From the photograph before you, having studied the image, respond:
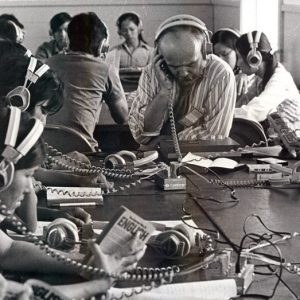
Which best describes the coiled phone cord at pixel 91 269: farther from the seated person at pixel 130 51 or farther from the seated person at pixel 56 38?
the seated person at pixel 130 51

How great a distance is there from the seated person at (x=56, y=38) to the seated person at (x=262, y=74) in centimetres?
71

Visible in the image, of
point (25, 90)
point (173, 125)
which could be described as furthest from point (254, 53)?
point (25, 90)

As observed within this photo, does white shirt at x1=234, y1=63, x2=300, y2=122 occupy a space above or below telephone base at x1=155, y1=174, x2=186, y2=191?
below

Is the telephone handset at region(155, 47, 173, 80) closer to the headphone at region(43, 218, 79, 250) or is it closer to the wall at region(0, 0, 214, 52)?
the wall at region(0, 0, 214, 52)

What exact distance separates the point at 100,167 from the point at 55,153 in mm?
128

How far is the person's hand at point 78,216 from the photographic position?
159 cm

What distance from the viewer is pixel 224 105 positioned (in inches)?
113

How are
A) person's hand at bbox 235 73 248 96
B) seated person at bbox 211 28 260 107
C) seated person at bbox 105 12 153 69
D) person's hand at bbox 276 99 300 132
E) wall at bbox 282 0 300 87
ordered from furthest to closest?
→ 1. seated person at bbox 105 12 153 69
2. wall at bbox 282 0 300 87
3. person's hand at bbox 235 73 248 96
4. seated person at bbox 211 28 260 107
5. person's hand at bbox 276 99 300 132

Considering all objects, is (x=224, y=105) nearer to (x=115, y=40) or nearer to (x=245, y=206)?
(x=245, y=206)

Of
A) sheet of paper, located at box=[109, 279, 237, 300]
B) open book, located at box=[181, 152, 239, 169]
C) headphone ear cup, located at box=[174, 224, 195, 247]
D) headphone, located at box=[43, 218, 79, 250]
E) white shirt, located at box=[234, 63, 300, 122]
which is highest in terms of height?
headphone, located at box=[43, 218, 79, 250]

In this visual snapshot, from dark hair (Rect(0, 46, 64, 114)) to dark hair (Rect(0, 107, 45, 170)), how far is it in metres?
0.45

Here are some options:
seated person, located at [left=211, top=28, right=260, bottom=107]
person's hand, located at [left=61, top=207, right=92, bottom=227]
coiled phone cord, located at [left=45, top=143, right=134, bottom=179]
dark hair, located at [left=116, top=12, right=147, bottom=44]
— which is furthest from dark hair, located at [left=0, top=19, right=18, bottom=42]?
person's hand, located at [left=61, top=207, right=92, bottom=227]

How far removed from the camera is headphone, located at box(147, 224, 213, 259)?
4.57 ft

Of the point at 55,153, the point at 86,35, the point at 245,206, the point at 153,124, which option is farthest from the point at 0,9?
the point at 245,206
